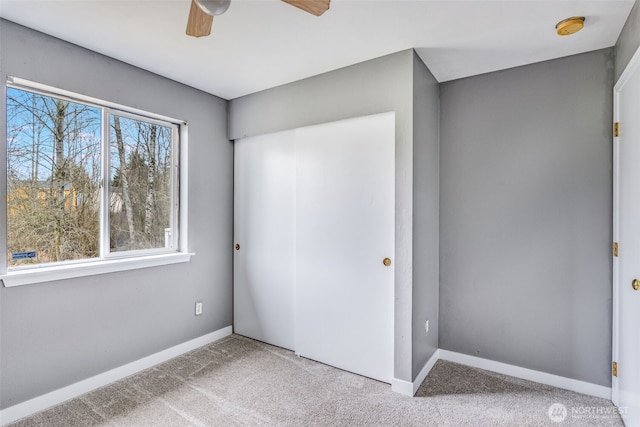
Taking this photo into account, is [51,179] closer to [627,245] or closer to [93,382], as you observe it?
[93,382]

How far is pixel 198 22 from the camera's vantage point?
157cm

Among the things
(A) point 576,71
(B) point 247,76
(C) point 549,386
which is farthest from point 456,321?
(B) point 247,76

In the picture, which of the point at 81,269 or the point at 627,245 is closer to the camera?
the point at 627,245

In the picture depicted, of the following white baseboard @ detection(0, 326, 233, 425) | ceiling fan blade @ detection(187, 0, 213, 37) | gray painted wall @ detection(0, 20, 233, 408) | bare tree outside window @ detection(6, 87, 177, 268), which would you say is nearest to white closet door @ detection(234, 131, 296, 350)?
gray painted wall @ detection(0, 20, 233, 408)

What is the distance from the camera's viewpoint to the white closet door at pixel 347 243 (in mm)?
2389

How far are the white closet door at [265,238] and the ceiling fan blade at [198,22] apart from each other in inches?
54.6

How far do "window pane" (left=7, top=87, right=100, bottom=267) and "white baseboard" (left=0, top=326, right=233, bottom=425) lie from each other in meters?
0.87

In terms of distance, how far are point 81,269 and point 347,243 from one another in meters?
1.92

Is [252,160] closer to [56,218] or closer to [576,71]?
[56,218]

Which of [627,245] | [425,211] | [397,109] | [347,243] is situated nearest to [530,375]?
[627,245]

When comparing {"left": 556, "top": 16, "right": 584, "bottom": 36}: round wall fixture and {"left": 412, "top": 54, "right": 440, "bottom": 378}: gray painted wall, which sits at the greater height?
{"left": 556, "top": 16, "right": 584, "bottom": 36}: round wall fixture

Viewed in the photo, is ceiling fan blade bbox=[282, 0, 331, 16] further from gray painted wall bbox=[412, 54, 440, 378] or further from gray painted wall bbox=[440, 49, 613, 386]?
gray painted wall bbox=[440, 49, 613, 386]

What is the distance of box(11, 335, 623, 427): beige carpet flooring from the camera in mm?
1987

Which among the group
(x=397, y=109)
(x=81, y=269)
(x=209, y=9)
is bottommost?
(x=81, y=269)
